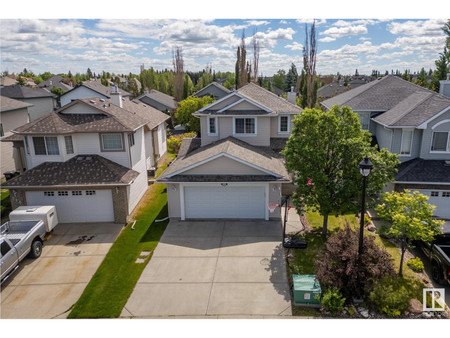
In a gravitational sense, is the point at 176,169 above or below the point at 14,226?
above

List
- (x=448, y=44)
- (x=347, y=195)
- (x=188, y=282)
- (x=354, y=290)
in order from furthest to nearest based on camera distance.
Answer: (x=448, y=44)
(x=347, y=195)
(x=188, y=282)
(x=354, y=290)

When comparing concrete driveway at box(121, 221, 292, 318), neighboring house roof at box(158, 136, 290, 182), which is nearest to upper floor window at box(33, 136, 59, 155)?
neighboring house roof at box(158, 136, 290, 182)

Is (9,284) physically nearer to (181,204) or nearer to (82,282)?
(82,282)

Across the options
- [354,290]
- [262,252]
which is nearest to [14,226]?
[262,252]

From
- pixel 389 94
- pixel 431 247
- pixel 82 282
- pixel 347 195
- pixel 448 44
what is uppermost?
pixel 448 44

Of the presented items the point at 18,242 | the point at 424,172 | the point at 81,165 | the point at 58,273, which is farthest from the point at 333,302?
the point at 81,165

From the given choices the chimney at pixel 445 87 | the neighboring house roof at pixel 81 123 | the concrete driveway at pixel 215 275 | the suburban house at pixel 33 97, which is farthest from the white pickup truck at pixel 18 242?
the suburban house at pixel 33 97

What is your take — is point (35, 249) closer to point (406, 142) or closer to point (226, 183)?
point (226, 183)
